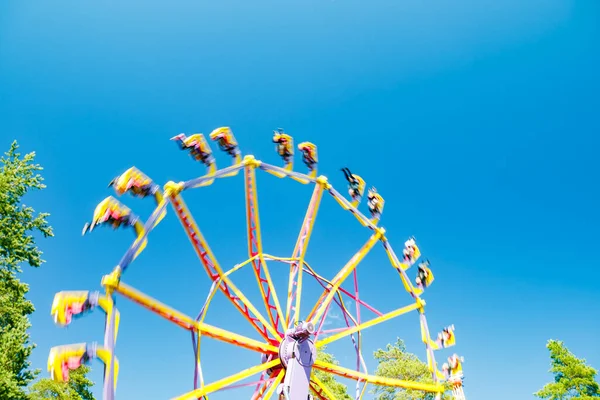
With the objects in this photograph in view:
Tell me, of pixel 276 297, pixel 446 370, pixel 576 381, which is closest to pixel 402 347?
pixel 576 381

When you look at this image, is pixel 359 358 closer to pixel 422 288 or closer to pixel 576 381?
pixel 422 288

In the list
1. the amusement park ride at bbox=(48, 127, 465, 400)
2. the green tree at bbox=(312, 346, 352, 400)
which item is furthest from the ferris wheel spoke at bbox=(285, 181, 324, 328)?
the green tree at bbox=(312, 346, 352, 400)

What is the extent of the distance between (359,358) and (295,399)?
329 cm

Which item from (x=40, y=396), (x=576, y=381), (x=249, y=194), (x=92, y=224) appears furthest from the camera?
(x=40, y=396)

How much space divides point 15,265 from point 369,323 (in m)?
12.3

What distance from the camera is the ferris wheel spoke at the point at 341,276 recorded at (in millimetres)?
13086

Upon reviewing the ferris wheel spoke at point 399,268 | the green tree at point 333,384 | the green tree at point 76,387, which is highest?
the ferris wheel spoke at point 399,268

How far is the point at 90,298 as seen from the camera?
Answer: 23.9ft

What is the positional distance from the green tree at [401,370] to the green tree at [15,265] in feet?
58.9

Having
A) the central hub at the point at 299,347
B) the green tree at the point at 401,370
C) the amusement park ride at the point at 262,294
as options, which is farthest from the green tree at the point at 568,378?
the central hub at the point at 299,347

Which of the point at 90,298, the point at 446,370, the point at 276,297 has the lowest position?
the point at 90,298

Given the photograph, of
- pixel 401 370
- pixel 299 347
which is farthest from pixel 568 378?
pixel 299 347

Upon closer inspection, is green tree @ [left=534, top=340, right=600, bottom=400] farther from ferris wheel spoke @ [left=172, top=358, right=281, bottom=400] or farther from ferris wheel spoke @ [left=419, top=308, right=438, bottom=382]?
ferris wheel spoke @ [left=172, top=358, right=281, bottom=400]

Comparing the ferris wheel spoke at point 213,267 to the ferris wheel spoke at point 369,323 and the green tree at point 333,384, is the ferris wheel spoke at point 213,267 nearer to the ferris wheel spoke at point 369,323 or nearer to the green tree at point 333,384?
the ferris wheel spoke at point 369,323
